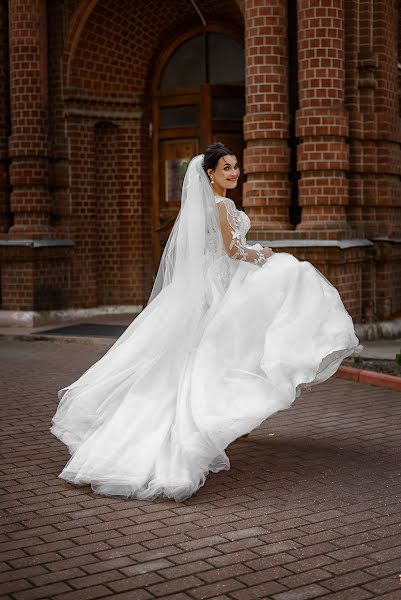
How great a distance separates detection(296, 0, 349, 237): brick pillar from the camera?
11.7 m

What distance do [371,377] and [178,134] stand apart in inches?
268

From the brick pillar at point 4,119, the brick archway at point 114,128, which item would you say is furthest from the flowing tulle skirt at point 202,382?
the brick pillar at point 4,119

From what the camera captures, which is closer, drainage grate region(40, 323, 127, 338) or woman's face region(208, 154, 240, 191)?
woman's face region(208, 154, 240, 191)

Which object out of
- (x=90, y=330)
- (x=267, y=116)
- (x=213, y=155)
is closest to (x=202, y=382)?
(x=213, y=155)

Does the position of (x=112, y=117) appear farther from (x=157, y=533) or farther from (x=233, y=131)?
(x=157, y=533)

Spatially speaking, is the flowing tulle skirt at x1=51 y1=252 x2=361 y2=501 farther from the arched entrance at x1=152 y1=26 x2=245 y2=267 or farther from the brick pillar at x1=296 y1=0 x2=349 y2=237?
the arched entrance at x1=152 y1=26 x2=245 y2=267

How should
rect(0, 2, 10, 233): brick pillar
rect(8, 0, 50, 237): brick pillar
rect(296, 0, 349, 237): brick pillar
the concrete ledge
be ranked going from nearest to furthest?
rect(296, 0, 349, 237): brick pillar → the concrete ledge → rect(8, 0, 50, 237): brick pillar → rect(0, 2, 10, 233): brick pillar

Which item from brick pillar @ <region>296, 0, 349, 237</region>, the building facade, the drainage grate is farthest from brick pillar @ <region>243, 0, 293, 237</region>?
the drainage grate

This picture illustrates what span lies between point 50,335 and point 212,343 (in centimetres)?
730

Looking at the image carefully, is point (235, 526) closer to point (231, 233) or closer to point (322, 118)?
point (231, 233)

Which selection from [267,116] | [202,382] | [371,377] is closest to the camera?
[202,382]

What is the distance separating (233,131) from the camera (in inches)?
580

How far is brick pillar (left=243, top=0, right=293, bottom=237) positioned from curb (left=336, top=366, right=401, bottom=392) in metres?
2.68

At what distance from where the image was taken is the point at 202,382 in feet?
20.1
